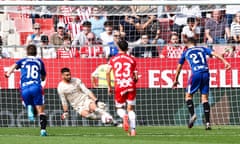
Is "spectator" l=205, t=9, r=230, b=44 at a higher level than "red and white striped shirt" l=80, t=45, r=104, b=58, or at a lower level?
higher

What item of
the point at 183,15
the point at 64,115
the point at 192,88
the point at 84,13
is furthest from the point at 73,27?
the point at 192,88

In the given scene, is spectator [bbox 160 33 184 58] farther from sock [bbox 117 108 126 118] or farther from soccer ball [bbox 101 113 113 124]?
sock [bbox 117 108 126 118]

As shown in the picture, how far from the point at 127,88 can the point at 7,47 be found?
5.57 metres

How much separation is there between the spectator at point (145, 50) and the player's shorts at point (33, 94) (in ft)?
16.2

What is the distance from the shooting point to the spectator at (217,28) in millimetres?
21469

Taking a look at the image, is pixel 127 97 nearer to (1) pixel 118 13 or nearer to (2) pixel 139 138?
(2) pixel 139 138

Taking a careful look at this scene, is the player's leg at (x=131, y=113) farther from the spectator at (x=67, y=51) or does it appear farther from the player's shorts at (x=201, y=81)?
the spectator at (x=67, y=51)

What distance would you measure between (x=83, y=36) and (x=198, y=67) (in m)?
4.10

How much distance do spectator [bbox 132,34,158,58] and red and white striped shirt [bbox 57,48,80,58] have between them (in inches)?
57.4

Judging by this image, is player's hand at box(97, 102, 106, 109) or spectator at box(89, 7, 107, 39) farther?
spectator at box(89, 7, 107, 39)

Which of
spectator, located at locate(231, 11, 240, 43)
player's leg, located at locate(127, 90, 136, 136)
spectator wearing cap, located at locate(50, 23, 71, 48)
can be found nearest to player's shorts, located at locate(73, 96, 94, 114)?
spectator wearing cap, located at locate(50, 23, 71, 48)

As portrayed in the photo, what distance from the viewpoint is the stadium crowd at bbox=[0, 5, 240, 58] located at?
2147cm

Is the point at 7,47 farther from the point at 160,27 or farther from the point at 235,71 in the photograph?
the point at 235,71

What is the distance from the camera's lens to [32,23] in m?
22.1
